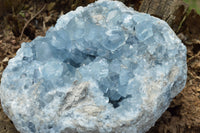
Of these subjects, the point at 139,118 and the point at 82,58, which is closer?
the point at 139,118

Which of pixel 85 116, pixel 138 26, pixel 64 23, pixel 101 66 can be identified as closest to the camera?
pixel 85 116

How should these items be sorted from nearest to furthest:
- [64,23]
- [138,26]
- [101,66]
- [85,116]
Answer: [85,116] → [101,66] → [138,26] → [64,23]

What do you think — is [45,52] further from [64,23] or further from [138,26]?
[138,26]

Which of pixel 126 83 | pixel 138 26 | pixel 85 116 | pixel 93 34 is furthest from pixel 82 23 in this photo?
pixel 85 116

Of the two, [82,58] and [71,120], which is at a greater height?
[82,58]

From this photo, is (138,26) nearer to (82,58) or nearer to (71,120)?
(82,58)

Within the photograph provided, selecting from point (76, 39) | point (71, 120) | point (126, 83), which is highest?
point (76, 39)
